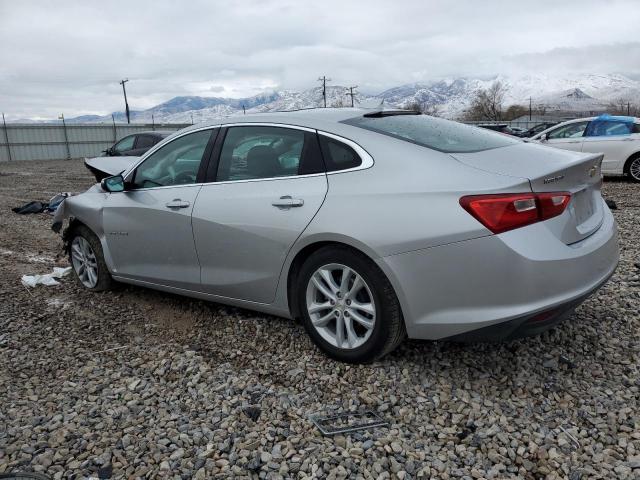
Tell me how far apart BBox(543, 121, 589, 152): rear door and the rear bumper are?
32.7 feet

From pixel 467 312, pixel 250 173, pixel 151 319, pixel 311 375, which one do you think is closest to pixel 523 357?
pixel 467 312

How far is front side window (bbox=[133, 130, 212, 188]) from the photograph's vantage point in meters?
3.96

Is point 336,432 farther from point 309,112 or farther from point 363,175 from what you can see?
point 309,112

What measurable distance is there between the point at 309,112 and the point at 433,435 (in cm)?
218

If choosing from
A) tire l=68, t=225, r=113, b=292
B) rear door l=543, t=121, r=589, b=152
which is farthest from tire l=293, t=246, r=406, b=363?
rear door l=543, t=121, r=589, b=152

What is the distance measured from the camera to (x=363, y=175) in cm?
302

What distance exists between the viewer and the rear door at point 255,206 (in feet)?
10.6

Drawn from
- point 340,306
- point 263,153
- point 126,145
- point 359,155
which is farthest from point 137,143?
point 340,306

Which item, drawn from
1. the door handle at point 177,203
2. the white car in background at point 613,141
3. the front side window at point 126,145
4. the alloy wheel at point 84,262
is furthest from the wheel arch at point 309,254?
the front side window at point 126,145

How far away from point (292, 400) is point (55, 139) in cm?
3598

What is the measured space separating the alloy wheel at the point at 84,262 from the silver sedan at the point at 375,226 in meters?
0.90

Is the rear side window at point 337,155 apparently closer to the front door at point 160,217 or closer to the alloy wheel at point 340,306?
the alloy wheel at point 340,306

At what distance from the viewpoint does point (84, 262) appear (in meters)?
4.93

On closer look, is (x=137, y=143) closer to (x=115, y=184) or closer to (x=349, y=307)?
(x=115, y=184)
